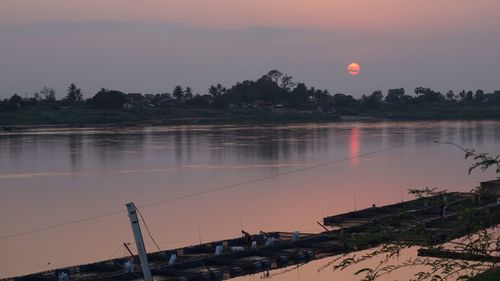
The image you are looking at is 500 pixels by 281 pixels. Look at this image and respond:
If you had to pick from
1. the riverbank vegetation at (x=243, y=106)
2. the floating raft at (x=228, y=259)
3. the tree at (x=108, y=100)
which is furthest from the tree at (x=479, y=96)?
the floating raft at (x=228, y=259)

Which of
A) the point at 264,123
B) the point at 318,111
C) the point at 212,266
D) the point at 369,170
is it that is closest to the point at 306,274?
the point at 212,266

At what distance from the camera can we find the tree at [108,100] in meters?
89.4

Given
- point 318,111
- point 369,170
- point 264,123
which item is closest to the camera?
point 369,170

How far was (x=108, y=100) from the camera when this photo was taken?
89.4 metres

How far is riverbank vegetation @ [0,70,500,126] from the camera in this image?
86.4 meters

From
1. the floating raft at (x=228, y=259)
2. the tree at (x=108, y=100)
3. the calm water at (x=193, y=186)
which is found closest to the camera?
the floating raft at (x=228, y=259)

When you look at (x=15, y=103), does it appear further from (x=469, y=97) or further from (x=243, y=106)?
(x=469, y=97)

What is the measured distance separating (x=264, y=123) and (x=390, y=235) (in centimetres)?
8588

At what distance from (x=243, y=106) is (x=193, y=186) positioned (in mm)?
77206

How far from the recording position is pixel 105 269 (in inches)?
555

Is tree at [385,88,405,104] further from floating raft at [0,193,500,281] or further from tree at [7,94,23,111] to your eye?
floating raft at [0,193,500,281]

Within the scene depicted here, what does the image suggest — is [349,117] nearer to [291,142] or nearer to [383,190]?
[291,142]

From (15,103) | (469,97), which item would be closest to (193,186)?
(15,103)

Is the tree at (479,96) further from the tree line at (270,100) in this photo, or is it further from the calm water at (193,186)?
the calm water at (193,186)
